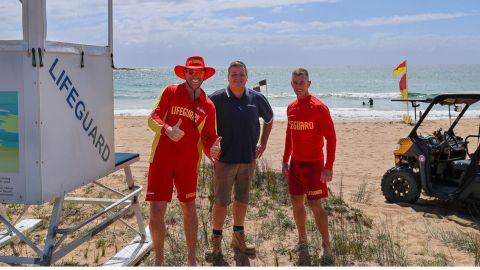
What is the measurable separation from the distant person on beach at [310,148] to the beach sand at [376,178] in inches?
41.9

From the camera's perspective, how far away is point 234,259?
4512 millimetres

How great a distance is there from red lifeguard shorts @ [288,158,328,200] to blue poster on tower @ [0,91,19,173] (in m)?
2.30

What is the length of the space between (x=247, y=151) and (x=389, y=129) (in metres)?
13.1

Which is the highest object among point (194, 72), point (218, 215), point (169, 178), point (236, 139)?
point (194, 72)

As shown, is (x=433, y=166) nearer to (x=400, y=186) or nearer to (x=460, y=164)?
(x=460, y=164)

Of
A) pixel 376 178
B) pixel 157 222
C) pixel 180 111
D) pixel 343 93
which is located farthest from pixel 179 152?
pixel 343 93

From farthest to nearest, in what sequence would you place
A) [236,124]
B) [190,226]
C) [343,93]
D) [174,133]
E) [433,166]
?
1. [343,93]
2. [433,166]
3. [236,124]
4. [190,226]
5. [174,133]

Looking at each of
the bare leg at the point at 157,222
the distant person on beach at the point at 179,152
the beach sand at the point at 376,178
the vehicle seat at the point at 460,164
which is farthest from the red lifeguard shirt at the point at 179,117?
the vehicle seat at the point at 460,164

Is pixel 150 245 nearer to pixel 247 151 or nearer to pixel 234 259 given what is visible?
pixel 234 259

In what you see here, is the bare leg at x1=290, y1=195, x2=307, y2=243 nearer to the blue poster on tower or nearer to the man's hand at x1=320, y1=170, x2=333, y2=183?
the man's hand at x1=320, y1=170, x2=333, y2=183

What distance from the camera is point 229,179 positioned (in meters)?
4.50

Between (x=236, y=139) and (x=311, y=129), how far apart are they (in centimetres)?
66

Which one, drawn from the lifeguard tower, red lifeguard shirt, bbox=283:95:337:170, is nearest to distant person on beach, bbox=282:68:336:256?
red lifeguard shirt, bbox=283:95:337:170

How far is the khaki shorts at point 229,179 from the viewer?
448cm
